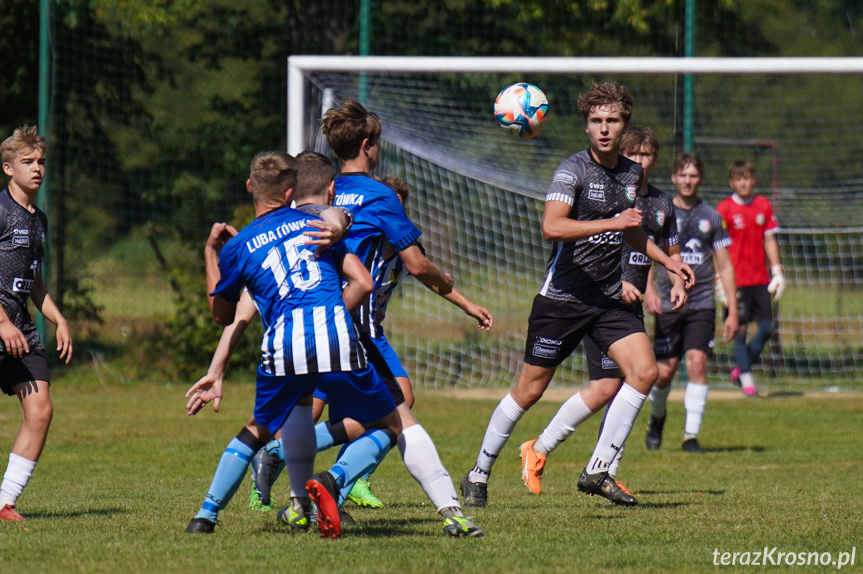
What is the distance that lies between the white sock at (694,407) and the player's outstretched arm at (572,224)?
12.0 feet

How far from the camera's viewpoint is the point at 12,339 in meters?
5.47

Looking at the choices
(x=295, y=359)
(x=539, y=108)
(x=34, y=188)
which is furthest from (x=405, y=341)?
(x=295, y=359)

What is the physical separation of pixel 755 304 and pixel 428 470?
8.57 metres

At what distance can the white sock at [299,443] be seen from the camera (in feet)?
16.3

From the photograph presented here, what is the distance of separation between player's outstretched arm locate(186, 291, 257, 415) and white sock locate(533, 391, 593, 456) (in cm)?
205

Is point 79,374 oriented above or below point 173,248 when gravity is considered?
below

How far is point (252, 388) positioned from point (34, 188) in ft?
25.3

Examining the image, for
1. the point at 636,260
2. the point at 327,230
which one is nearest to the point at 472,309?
the point at 327,230

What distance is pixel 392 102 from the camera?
1397 cm

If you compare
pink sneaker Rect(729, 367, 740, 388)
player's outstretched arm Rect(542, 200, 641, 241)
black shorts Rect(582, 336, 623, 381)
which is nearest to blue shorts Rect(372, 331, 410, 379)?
player's outstretched arm Rect(542, 200, 641, 241)

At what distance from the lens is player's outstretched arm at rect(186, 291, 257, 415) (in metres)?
4.78

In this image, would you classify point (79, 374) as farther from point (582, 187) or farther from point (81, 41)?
point (582, 187)

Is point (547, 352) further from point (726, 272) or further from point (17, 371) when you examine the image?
point (726, 272)

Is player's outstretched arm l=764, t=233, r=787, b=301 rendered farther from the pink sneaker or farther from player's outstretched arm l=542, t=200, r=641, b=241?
player's outstretched arm l=542, t=200, r=641, b=241
